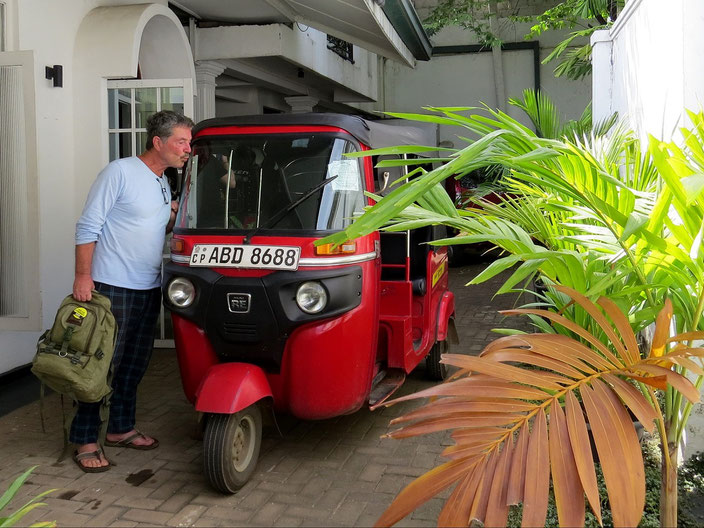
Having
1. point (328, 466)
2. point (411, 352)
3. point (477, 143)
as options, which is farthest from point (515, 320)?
point (477, 143)

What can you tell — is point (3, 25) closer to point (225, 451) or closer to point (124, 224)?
point (124, 224)

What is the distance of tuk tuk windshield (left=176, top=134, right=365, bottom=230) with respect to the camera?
13.6 feet

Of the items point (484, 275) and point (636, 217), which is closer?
point (636, 217)

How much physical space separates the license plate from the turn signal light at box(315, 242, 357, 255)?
120 millimetres

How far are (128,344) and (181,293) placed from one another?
66 centimetres

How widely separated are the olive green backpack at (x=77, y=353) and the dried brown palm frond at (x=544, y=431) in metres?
2.46

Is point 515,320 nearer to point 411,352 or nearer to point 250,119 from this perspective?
point 411,352

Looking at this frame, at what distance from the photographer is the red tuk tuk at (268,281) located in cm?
395

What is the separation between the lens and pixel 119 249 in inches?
170

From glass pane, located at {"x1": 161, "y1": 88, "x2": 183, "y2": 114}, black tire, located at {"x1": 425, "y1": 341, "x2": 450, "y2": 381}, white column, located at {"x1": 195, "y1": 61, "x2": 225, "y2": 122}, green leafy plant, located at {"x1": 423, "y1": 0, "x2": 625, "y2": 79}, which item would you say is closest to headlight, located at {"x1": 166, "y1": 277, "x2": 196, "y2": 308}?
black tire, located at {"x1": 425, "y1": 341, "x2": 450, "y2": 381}

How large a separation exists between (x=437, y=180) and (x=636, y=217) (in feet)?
2.10

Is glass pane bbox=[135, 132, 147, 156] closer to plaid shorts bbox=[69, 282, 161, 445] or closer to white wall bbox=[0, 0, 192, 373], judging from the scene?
white wall bbox=[0, 0, 192, 373]

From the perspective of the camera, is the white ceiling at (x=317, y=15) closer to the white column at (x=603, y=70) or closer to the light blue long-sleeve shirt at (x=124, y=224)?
the white column at (x=603, y=70)

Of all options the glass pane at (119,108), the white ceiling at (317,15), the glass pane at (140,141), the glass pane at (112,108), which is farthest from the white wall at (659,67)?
the glass pane at (112,108)
